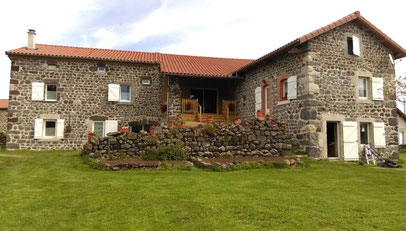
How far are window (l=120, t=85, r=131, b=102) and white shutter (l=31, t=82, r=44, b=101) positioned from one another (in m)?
4.17

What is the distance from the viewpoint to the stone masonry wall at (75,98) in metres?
15.7

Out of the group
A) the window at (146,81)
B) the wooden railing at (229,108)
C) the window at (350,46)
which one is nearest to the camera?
the window at (350,46)

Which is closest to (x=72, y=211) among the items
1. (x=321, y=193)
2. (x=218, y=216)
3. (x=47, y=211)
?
(x=47, y=211)

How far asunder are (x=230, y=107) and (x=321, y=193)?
11.1 metres

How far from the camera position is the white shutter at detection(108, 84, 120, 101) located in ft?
54.7

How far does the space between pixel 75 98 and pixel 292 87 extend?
38.6 ft

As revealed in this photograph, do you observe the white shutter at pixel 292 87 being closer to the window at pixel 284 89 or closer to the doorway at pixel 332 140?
the window at pixel 284 89

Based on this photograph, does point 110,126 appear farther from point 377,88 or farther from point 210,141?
point 377,88

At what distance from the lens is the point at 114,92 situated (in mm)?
16766

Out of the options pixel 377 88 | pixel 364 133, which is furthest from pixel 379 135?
pixel 377 88

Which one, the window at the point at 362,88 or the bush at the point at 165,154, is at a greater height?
the window at the point at 362,88

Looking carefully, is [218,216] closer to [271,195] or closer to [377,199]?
[271,195]

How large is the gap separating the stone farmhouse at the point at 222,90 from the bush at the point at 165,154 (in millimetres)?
3914

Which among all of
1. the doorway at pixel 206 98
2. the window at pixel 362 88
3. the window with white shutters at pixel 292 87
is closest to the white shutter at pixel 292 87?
the window with white shutters at pixel 292 87
